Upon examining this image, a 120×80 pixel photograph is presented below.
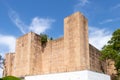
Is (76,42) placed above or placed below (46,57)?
above

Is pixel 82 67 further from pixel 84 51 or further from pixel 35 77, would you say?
pixel 35 77

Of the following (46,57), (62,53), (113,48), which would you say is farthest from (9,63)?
(113,48)

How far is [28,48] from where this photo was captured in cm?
2273

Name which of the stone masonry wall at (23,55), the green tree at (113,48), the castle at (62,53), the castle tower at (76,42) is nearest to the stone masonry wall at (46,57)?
the castle at (62,53)

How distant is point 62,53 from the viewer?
21.2 meters

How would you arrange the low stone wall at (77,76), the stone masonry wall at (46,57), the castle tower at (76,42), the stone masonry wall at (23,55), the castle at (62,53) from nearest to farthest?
the low stone wall at (77,76), the castle tower at (76,42), the castle at (62,53), the stone masonry wall at (46,57), the stone masonry wall at (23,55)

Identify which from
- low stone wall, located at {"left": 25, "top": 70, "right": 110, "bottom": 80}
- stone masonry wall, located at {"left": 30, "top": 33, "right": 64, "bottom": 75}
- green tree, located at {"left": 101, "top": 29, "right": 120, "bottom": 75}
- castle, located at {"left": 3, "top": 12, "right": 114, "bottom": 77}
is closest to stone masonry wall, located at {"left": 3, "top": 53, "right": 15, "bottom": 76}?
castle, located at {"left": 3, "top": 12, "right": 114, "bottom": 77}

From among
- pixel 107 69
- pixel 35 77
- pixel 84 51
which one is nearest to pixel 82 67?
pixel 84 51

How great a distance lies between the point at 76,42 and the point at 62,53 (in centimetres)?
232

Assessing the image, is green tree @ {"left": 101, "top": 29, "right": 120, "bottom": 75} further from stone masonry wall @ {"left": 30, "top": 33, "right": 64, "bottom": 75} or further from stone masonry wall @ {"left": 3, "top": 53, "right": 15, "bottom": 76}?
stone masonry wall @ {"left": 3, "top": 53, "right": 15, "bottom": 76}

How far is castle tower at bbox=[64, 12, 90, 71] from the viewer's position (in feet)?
62.4

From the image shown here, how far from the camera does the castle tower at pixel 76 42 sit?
62.4ft

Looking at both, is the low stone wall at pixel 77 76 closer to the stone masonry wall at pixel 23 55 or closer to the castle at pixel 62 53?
the castle at pixel 62 53

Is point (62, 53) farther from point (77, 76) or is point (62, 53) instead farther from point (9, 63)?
point (9, 63)
